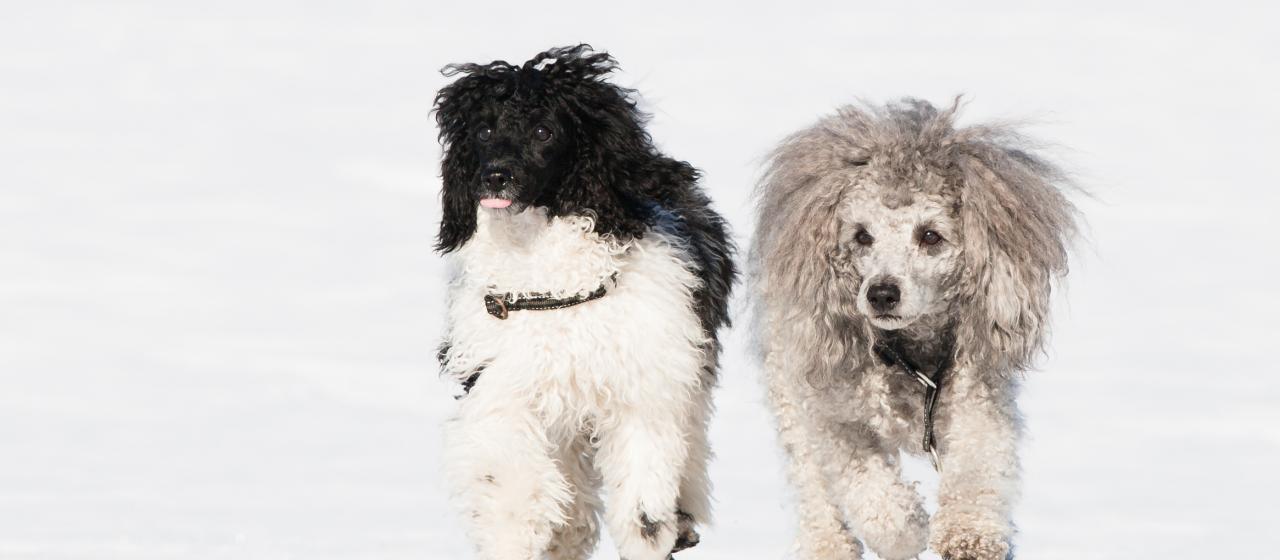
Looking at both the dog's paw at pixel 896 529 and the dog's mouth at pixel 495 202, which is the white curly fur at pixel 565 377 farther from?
the dog's paw at pixel 896 529

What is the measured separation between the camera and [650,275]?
7.50 m

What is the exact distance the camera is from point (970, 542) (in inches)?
276

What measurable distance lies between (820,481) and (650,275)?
113cm

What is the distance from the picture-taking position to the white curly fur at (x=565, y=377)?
742cm

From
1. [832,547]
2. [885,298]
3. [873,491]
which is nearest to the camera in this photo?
[885,298]

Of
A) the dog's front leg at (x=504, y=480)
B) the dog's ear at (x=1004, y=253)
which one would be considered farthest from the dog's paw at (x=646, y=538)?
the dog's ear at (x=1004, y=253)

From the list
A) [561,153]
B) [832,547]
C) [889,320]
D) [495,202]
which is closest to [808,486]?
[832,547]

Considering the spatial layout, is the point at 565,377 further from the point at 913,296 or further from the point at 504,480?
the point at 913,296

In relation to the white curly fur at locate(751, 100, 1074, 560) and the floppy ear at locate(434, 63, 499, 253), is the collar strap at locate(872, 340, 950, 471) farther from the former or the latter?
the floppy ear at locate(434, 63, 499, 253)

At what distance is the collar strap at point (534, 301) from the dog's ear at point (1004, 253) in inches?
52.4

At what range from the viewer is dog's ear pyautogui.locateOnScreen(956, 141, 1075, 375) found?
23.5 ft

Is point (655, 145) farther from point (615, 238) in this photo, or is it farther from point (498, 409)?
point (498, 409)

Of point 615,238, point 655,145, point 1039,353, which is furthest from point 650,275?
point 1039,353

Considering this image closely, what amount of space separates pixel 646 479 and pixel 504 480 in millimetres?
525
